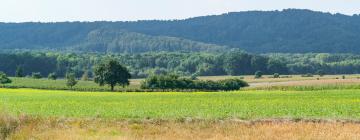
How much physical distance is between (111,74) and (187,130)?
7206cm

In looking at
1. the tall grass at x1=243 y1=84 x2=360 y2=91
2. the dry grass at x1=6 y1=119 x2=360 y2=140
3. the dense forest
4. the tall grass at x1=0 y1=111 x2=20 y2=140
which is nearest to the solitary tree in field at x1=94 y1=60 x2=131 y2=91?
the tall grass at x1=243 y1=84 x2=360 y2=91

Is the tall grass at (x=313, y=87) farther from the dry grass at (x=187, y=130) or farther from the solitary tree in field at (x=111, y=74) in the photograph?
the dry grass at (x=187, y=130)

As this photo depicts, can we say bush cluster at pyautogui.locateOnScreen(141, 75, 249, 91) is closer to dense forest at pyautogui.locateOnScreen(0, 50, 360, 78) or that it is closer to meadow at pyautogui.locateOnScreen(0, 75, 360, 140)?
meadow at pyautogui.locateOnScreen(0, 75, 360, 140)

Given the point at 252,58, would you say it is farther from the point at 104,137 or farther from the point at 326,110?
the point at 104,137

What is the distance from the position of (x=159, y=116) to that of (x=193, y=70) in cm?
15348

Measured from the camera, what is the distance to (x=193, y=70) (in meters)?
192

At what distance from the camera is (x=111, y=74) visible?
102 m

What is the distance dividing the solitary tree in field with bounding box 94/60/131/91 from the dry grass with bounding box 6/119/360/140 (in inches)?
2653

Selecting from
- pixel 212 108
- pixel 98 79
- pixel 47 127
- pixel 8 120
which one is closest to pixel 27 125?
pixel 47 127

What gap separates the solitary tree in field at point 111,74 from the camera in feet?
337

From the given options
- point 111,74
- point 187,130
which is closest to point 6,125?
point 187,130

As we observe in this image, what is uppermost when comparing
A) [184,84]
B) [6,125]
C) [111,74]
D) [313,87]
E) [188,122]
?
Result: [111,74]

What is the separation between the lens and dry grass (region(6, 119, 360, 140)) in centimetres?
2825

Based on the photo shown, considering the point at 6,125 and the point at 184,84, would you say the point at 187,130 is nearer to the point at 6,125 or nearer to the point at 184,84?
the point at 6,125
